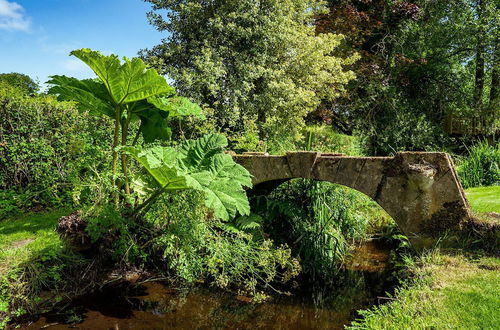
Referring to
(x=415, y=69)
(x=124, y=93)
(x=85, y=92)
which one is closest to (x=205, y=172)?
(x=124, y=93)

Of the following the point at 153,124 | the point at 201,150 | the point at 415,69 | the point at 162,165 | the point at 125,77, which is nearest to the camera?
the point at 162,165

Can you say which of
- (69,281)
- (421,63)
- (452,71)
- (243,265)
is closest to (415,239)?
(243,265)

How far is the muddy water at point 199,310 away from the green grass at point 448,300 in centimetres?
82

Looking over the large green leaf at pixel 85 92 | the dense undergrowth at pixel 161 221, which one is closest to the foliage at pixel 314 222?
the dense undergrowth at pixel 161 221

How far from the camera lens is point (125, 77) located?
4.05 meters

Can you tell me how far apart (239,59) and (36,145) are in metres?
4.60

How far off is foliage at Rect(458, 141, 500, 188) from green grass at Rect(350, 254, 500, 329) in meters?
4.43

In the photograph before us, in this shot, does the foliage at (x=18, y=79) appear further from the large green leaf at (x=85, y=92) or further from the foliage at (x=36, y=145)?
the large green leaf at (x=85, y=92)

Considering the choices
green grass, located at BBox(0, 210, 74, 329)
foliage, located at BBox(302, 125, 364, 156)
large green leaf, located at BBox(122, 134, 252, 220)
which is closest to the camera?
green grass, located at BBox(0, 210, 74, 329)

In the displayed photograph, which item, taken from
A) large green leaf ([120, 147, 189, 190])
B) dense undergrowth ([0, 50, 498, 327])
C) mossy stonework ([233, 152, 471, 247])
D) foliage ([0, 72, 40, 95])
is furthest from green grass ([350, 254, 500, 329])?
foliage ([0, 72, 40, 95])

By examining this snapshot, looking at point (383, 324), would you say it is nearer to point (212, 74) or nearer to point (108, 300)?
point (108, 300)

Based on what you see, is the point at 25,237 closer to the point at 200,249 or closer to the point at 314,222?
the point at 200,249

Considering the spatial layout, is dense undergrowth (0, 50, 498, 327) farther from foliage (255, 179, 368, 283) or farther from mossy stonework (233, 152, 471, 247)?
mossy stonework (233, 152, 471, 247)

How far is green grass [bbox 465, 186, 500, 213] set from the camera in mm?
4824
